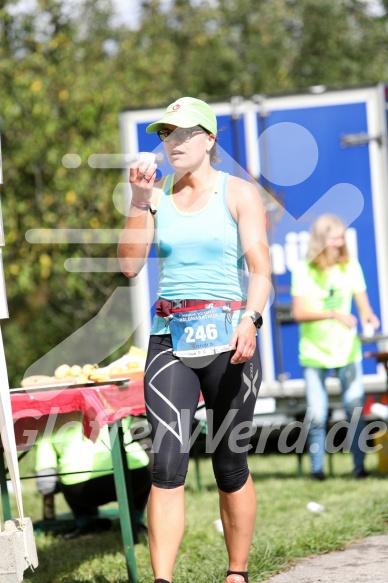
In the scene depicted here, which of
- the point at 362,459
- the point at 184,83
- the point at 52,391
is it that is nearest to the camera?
the point at 52,391

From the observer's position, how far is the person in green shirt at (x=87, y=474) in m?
5.70

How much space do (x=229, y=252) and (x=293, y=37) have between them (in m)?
16.6

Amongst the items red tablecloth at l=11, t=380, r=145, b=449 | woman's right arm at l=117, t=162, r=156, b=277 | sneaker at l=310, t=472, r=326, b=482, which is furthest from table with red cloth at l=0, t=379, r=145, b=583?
sneaker at l=310, t=472, r=326, b=482

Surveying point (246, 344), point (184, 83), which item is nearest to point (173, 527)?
point (246, 344)

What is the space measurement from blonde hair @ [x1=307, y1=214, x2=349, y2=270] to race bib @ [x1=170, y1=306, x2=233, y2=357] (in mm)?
3841

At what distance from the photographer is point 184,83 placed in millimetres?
18844

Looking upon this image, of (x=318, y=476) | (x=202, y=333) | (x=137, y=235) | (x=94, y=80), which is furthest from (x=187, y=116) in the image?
(x=94, y=80)

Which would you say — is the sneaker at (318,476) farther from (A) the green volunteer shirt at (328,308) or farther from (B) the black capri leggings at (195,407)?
(B) the black capri leggings at (195,407)

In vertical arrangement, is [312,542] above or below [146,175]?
below

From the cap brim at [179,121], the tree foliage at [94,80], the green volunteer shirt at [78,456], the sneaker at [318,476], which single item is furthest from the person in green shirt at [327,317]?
the cap brim at [179,121]

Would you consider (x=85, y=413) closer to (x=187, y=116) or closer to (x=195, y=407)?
(x=195, y=407)

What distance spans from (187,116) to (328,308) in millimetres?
4038

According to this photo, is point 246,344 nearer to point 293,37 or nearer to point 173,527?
point 173,527

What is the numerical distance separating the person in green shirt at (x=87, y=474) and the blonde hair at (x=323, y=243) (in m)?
2.41
